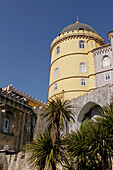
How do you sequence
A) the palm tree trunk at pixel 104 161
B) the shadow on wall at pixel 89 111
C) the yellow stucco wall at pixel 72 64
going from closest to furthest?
the palm tree trunk at pixel 104 161, the shadow on wall at pixel 89 111, the yellow stucco wall at pixel 72 64

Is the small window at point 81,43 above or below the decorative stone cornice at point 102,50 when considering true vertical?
above

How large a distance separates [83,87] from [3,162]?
14.5 metres

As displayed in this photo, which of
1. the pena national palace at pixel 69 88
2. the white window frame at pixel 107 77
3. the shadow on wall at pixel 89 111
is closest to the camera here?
the pena national palace at pixel 69 88

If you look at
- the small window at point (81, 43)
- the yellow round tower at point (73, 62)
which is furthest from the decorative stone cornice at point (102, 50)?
the small window at point (81, 43)

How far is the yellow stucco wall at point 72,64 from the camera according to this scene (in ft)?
93.9

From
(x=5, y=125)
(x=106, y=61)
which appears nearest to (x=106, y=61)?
(x=106, y=61)

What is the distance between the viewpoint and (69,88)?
28812 mm

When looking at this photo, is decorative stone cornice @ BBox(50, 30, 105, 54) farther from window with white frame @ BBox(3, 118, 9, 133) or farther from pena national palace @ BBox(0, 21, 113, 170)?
window with white frame @ BBox(3, 118, 9, 133)

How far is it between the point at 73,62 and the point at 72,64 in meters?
0.32

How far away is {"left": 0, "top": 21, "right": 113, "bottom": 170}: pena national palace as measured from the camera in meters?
22.6

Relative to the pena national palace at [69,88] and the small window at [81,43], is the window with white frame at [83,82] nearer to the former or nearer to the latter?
the pena national palace at [69,88]

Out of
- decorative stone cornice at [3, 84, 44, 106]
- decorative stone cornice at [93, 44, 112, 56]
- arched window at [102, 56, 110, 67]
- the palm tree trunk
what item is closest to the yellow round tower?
decorative stone cornice at [93, 44, 112, 56]

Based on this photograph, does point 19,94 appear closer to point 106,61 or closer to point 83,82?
point 83,82

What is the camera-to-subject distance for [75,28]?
109ft
